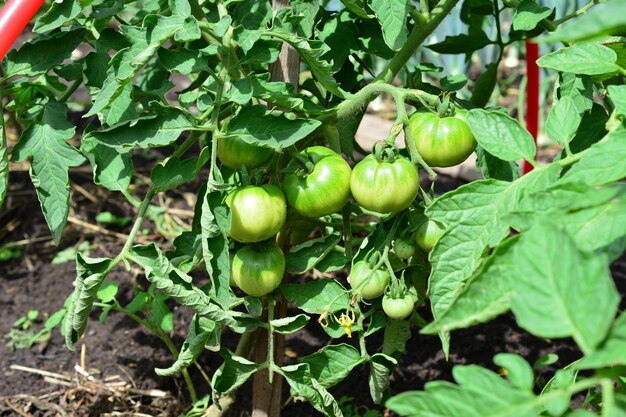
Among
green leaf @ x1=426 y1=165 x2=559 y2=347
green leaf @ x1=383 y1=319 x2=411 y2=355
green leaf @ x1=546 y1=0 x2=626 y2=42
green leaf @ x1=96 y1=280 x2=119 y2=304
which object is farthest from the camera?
green leaf @ x1=96 y1=280 x2=119 y2=304

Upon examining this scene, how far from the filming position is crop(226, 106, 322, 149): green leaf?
3.24ft

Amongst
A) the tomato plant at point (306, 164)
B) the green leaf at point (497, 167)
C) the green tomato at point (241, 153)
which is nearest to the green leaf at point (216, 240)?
the tomato plant at point (306, 164)

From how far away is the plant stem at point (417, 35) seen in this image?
3.75 feet

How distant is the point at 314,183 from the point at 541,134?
2.47 metres

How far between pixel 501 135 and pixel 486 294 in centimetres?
31

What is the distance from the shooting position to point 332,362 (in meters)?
1.18

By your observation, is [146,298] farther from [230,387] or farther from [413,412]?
[413,412]

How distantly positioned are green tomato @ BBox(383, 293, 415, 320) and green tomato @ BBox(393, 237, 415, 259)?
0.06 meters

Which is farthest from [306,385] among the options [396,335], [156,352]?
[156,352]

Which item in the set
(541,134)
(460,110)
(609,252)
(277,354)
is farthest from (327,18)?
(541,134)

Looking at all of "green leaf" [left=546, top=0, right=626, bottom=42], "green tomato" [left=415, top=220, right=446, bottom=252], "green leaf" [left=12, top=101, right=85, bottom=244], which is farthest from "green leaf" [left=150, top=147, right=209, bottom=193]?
"green leaf" [left=546, top=0, right=626, bottom=42]

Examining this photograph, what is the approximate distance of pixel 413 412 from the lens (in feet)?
1.95

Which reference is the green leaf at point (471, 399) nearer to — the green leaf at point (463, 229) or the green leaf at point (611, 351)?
the green leaf at point (611, 351)

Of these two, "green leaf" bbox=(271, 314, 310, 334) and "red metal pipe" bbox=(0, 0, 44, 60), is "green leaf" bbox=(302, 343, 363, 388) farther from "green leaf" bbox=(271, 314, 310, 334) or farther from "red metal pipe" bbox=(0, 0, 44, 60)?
"red metal pipe" bbox=(0, 0, 44, 60)
